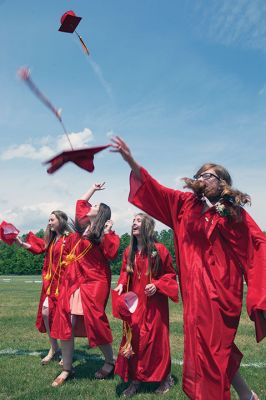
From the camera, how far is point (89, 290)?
6.55m

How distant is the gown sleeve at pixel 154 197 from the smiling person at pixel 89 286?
2307 mm

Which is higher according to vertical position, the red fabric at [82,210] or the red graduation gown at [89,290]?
the red fabric at [82,210]

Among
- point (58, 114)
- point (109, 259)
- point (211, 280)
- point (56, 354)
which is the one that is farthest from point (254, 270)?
point (56, 354)

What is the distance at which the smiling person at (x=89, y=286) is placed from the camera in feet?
21.0

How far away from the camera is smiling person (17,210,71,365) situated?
291 inches

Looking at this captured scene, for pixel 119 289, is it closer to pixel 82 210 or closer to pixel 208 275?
pixel 82 210

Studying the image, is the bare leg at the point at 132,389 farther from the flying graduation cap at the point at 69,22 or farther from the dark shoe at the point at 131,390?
the flying graduation cap at the point at 69,22

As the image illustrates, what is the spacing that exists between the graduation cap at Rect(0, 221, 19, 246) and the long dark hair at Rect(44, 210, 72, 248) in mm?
674

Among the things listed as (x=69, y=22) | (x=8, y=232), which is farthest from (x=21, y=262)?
(x=69, y=22)

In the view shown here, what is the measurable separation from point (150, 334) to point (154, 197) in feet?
7.53

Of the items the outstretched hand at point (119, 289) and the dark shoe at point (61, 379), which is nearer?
the dark shoe at point (61, 379)

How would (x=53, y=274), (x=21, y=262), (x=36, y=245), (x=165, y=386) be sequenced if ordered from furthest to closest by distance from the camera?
(x=21, y=262) < (x=36, y=245) < (x=53, y=274) < (x=165, y=386)

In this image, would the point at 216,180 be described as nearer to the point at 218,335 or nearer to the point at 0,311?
the point at 218,335

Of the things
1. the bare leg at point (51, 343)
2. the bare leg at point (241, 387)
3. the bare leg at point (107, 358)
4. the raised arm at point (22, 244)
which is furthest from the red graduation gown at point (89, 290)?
the bare leg at point (241, 387)
